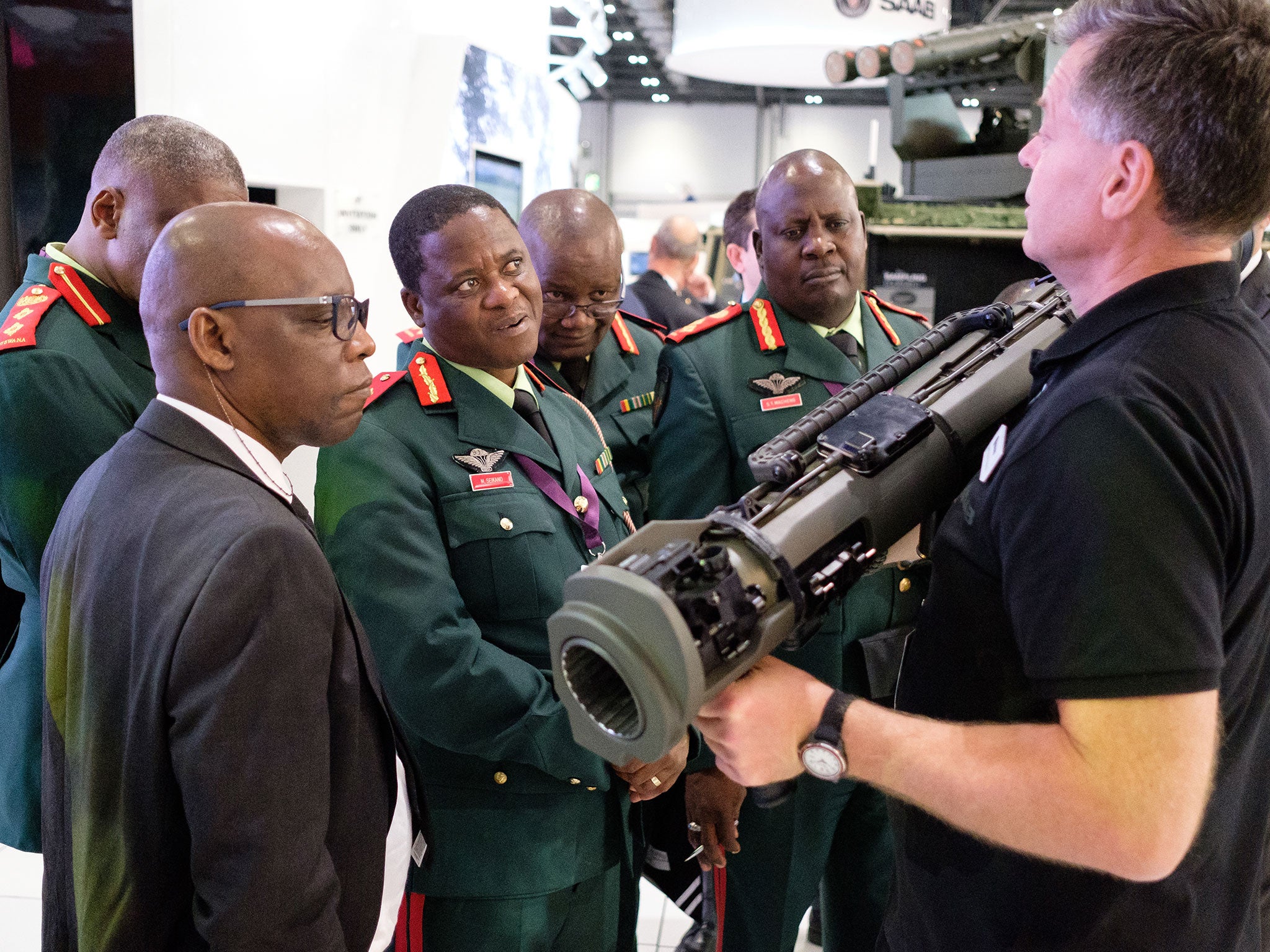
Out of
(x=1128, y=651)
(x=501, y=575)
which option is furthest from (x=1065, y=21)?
(x=501, y=575)

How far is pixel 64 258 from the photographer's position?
2059 millimetres

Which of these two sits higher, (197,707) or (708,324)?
(708,324)

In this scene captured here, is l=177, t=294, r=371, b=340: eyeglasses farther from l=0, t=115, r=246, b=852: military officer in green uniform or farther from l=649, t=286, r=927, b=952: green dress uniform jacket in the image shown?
l=649, t=286, r=927, b=952: green dress uniform jacket

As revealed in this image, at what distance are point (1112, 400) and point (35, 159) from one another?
11.4 ft

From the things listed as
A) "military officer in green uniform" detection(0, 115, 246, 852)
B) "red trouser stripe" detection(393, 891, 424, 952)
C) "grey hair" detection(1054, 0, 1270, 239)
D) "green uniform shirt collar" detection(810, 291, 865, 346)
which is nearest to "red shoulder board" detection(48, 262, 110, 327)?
"military officer in green uniform" detection(0, 115, 246, 852)

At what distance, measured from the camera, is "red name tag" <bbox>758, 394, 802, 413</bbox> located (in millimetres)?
2143

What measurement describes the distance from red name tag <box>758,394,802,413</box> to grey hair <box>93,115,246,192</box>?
1180 mm

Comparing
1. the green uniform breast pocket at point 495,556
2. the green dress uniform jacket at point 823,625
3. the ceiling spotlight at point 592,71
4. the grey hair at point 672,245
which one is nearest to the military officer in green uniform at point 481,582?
the green uniform breast pocket at point 495,556

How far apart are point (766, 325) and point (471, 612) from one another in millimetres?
1005

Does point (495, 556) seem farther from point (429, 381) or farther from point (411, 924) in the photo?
point (411, 924)

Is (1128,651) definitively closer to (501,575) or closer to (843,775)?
(843,775)

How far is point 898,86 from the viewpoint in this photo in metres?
3.89

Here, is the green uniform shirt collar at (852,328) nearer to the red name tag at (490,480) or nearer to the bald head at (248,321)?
the red name tag at (490,480)

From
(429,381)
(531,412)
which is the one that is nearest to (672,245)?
(531,412)
